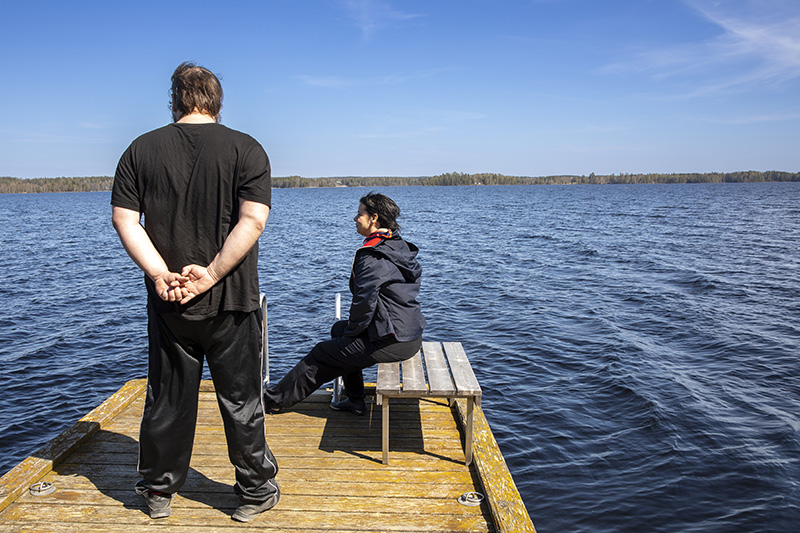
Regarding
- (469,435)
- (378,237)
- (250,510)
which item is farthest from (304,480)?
(378,237)

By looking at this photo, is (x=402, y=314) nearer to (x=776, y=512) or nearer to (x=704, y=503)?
(x=704, y=503)

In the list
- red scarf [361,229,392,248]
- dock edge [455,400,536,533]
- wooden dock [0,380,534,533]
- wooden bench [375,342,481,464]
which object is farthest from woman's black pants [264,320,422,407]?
dock edge [455,400,536,533]

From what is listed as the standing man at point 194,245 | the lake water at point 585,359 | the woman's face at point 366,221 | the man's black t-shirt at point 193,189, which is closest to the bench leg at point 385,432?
the standing man at point 194,245

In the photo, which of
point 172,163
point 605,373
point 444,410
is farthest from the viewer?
point 605,373

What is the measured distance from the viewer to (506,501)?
362 cm

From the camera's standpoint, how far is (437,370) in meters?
4.63

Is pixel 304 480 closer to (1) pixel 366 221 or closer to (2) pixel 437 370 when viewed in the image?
(2) pixel 437 370

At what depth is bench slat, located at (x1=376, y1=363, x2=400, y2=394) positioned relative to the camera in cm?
419

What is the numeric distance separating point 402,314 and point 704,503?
4400mm

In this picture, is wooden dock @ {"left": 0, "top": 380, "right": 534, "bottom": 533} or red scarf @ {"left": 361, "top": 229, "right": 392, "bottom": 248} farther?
red scarf @ {"left": 361, "top": 229, "right": 392, "bottom": 248}

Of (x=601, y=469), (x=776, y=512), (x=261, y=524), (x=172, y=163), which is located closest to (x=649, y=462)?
(x=601, y=469)

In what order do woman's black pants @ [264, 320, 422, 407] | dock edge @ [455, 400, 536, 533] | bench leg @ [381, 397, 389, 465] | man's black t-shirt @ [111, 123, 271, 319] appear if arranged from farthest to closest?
woman's black pants @ [264, 320, 422, 407] → bench leg @ [381, 397, 389, 465] → dock edge @ [455, 400, 536, 533] → man's black t-shirt @ [111, 123, 271, 319]

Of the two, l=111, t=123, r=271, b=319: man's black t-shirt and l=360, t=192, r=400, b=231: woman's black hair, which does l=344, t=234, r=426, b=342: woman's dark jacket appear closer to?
l=360, t=192, r=400, b=231: woman's black hair

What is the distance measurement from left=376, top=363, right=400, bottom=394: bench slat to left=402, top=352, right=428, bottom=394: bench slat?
6cm
